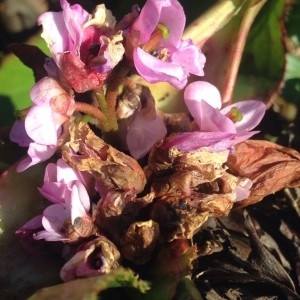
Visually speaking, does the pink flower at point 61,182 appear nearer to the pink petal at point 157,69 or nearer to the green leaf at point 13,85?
the pink petal at point 157,69

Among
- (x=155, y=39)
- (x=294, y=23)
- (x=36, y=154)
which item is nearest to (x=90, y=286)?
(x=36, y=154)

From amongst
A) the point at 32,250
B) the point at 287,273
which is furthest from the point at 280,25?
the point at 32,250

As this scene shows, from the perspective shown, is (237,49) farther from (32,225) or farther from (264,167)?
(32,225)

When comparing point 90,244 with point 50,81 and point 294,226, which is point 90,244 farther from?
point 294,226

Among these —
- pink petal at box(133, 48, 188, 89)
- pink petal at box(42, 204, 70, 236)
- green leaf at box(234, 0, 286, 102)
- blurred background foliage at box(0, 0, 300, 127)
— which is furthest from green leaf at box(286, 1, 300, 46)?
pink petal at box(42, 204, 70, 236)

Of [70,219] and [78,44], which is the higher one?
[78,44]

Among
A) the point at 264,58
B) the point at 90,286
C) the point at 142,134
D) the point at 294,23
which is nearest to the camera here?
the point at 90,286
